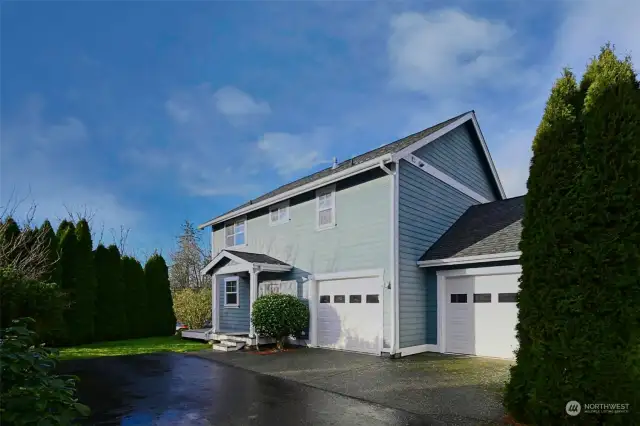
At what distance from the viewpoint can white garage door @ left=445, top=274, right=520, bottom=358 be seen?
10555 mm

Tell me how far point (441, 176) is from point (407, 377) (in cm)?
692

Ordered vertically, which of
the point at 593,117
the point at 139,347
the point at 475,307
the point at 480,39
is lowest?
the point at 139,347

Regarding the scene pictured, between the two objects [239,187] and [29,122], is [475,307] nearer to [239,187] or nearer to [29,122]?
[29,122]

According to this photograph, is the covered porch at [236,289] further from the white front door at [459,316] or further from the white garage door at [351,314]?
the white front door at [459,316]

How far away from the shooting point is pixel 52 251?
15383mm

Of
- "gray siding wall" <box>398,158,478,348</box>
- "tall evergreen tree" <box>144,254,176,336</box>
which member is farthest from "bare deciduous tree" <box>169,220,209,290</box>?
"gray siding wall" <box>398,158,478,348</box>

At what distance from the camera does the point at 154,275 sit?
19.5 metres

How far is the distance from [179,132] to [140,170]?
16.8ft

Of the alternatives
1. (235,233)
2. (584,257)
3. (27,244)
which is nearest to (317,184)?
(235,233)

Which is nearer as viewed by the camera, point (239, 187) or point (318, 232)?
point (318, 232)

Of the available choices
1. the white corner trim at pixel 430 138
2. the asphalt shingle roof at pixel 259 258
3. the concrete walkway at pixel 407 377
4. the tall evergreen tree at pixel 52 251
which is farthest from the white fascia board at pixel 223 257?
the white corner trim at pixel 430 138

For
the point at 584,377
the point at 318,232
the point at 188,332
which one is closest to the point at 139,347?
the point at 188,332

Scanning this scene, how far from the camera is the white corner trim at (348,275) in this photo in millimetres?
11644

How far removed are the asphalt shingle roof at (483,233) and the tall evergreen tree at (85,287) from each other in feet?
41.7
